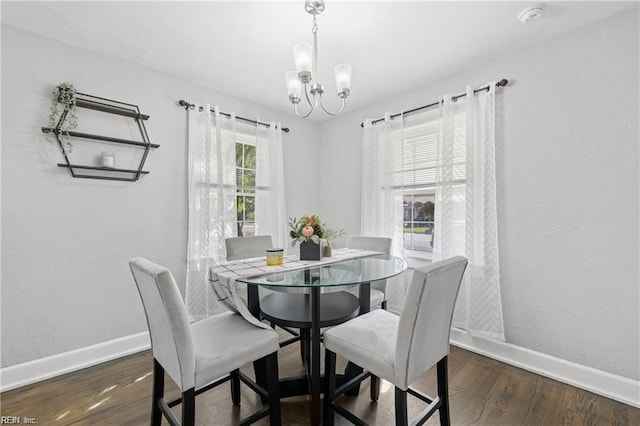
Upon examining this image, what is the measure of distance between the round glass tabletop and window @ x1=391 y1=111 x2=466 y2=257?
975mm

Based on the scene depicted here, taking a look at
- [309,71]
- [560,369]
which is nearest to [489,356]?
[560,369]

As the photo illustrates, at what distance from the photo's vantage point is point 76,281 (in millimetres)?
2168

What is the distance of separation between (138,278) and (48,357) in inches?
59.9

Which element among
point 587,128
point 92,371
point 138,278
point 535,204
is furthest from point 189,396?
point 587,128

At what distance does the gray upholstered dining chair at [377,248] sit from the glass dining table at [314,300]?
0.30 meters

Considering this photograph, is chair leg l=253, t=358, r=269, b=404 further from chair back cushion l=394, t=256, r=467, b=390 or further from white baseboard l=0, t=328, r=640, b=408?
white baseboard l=0, t=328, r=640, b=408

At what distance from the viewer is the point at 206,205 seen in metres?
2.72

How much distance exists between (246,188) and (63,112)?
155cm

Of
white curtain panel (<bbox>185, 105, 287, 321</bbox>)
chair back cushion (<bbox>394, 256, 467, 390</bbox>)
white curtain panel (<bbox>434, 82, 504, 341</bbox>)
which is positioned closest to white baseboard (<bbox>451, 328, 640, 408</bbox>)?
white curtain panel (<bbox>434, 82, 504, 341</bbox>)

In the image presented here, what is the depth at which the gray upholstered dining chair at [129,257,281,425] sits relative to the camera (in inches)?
45.8

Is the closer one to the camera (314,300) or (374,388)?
(314,300)

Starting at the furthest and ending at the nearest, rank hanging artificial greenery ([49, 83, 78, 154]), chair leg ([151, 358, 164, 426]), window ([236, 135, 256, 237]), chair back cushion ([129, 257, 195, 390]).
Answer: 1. window ([236, 135, 256, 237])
2. hanging artificial greenery ([49, 83, 78, 154])
3. chair leg ([151, 358, 164, 426])
4. chair back cushion ([129, 257, 195, 390])

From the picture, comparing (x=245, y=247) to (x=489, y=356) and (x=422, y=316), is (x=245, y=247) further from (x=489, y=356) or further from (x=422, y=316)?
(x=489, y=356)

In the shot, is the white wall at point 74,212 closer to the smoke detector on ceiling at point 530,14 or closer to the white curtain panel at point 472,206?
the white curtain panel at point 472,206
